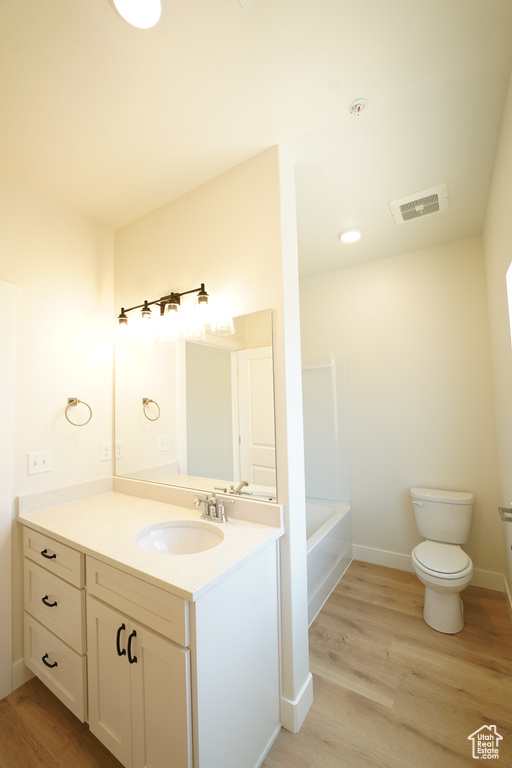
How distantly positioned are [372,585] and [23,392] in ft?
9.03

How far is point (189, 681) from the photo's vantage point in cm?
100

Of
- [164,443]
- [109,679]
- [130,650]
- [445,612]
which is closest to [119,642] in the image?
[130,650]

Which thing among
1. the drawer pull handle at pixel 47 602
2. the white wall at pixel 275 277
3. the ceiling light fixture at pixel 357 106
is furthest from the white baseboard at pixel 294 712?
the ceiling light fixture at pixel 357 106

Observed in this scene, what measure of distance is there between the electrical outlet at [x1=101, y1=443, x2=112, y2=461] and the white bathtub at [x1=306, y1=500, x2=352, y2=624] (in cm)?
145

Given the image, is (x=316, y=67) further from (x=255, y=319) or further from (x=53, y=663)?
(x=53, y=663)

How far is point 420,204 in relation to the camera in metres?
2.07

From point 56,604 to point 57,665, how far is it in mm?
277

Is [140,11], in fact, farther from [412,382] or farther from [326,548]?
[326,548]

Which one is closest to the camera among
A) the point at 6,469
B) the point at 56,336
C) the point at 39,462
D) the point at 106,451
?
the point at 6,469

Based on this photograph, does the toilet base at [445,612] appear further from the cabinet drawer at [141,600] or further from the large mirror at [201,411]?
the cabinet drawer at [141,600]

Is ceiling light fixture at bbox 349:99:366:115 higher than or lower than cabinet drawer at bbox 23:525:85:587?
higher

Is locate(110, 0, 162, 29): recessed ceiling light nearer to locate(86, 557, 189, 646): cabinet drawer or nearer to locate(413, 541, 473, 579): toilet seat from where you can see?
locate(86, 557, 189, 646): cabinet drawer

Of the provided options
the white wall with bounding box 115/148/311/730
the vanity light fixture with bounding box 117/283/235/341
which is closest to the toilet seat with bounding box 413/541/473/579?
the white wall with bounding box 115/148/311/730

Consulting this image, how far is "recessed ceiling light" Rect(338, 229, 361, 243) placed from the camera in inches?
93.2
